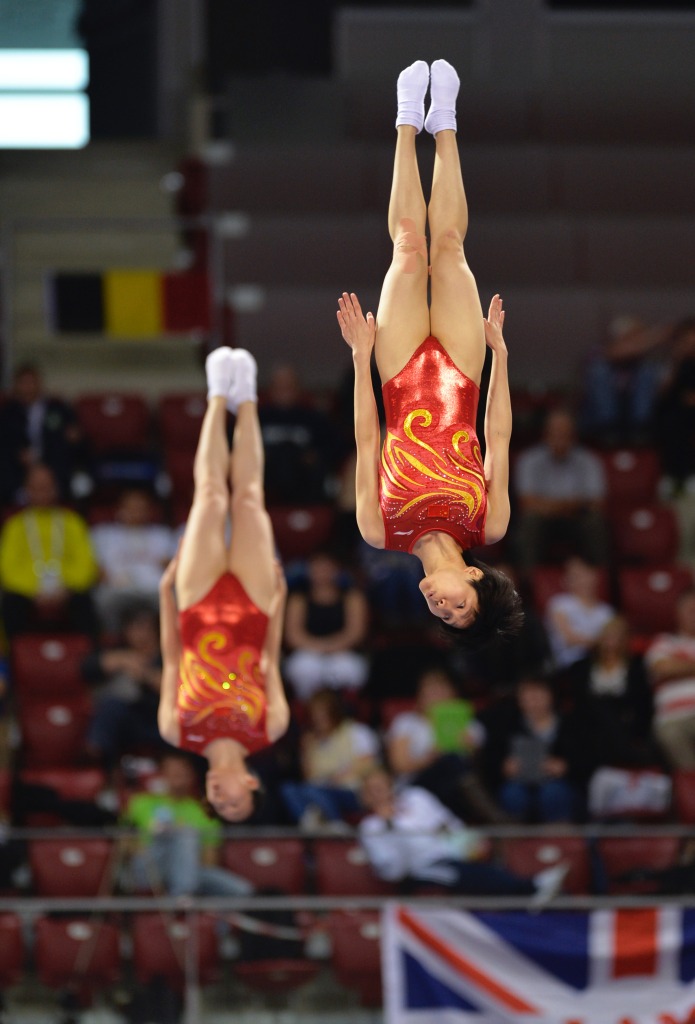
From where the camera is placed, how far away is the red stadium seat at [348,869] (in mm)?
7727

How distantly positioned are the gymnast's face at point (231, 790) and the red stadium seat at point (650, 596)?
14.4 feet

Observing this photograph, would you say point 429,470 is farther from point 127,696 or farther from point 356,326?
point 127,696

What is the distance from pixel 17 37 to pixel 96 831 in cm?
455

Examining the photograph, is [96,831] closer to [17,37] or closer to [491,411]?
[491,411]

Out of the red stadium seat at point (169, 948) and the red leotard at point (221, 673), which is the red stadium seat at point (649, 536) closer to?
the red leotard at point (221, 673)

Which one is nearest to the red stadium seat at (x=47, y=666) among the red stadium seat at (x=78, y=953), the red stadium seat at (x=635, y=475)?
the red stadium seat at (x=78, y=953)

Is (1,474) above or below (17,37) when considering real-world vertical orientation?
below

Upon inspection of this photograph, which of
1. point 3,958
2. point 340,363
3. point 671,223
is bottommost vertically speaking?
point 3,958

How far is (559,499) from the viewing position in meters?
10.5

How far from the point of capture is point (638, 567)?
10.5 metres

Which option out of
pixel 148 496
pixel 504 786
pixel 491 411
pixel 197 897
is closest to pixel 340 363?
pixel 148 496

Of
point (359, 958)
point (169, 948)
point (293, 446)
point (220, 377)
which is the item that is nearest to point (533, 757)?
point (359, 958)

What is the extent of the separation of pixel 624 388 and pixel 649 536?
1.25m

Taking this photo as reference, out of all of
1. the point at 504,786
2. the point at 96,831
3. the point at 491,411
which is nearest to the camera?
the point at 491,411
